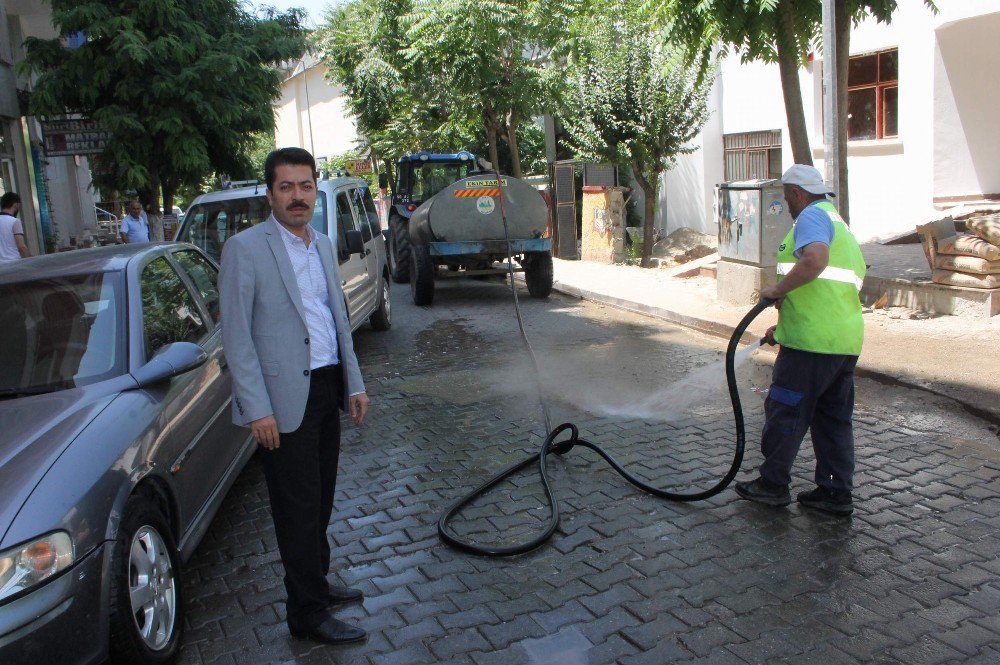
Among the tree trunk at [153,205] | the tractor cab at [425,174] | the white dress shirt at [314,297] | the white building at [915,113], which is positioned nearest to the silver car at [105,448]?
the white dress shirt at [314,297]

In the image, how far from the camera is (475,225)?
1274 cm

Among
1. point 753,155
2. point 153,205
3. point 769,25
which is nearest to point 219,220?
point 769,25

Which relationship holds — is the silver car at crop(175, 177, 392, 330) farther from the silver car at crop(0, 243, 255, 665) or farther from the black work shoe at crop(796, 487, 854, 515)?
the black work shoe at crop(796, 487, 854, 515)

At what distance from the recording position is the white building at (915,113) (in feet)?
41.6

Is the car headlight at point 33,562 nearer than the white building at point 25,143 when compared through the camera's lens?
Yes

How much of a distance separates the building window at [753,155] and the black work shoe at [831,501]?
12.4 metres

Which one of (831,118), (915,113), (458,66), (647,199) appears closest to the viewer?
(831,118)

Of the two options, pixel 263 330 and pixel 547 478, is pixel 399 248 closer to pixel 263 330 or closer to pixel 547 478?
pixel 547 478

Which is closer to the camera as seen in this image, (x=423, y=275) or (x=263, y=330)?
(x=263, y=330)

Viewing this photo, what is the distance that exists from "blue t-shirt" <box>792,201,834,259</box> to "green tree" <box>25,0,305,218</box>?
35.4 feet

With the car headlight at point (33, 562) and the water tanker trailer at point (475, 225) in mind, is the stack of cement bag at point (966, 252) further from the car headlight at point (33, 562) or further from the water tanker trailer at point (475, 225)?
the car headlight at point (33, 562)

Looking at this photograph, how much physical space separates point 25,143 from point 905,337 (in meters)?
15.8

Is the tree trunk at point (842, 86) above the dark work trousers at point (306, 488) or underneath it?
above

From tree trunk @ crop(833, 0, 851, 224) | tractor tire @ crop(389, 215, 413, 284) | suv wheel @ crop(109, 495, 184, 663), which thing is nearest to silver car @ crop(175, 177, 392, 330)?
tractor tire @ crop(389, 215, 413, 284)
